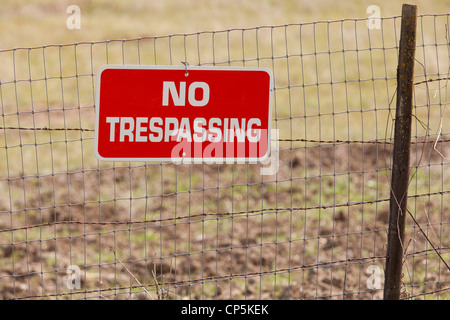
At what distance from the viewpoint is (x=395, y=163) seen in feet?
14.0

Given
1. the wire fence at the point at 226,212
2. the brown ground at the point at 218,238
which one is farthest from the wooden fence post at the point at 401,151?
the brown ground at the point at 218,238

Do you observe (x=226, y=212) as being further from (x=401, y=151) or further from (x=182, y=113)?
(x=401, y=151)

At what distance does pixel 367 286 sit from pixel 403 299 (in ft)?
5.06

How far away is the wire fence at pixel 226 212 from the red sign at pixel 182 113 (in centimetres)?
26

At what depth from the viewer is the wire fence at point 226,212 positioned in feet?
16.8

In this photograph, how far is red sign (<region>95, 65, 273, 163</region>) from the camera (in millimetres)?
4273

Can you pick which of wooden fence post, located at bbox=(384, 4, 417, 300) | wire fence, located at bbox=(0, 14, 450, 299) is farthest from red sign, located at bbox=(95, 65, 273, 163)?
wooden fence post, located at bbox=(384, 4, 417, 300)

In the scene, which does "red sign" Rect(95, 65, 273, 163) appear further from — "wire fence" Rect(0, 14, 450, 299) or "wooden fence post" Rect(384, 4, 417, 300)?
"wooden fence post" Rect(384, 4, 417, 300)

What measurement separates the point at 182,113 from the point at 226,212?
11.4 ft

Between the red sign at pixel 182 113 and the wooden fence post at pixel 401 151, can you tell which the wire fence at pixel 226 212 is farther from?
the red sign at pixel 182 113


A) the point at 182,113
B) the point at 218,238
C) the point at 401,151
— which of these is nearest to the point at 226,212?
the point at 218,238

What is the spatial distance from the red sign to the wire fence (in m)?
0.26

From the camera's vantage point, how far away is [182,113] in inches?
169

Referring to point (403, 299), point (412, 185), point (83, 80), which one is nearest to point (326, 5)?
point (83, 80)
